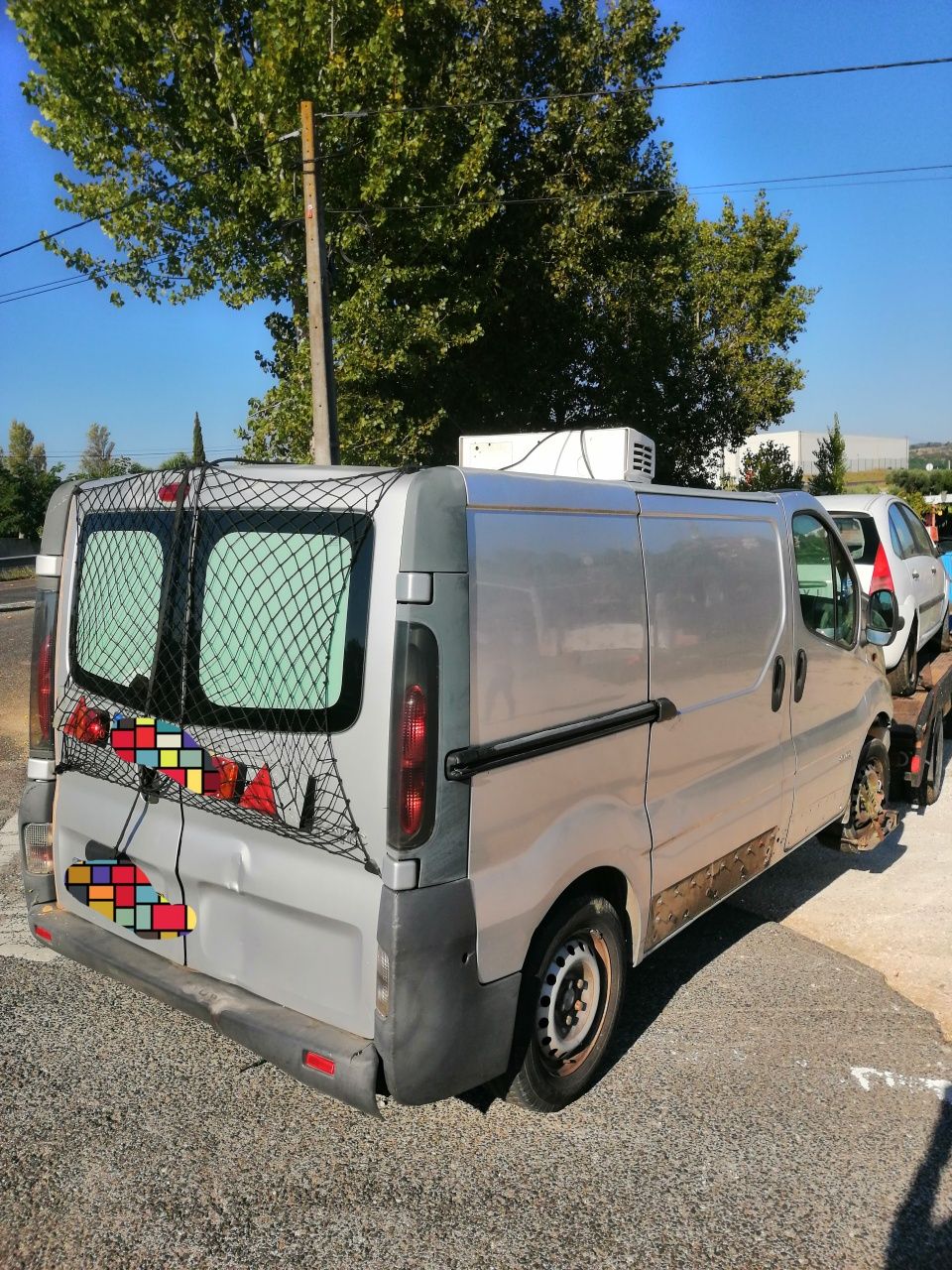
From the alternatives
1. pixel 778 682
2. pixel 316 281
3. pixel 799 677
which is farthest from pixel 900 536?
pixel 316 281

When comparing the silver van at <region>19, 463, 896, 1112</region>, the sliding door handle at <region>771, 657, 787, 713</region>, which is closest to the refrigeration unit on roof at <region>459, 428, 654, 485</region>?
the silver van at <region>19, 463, 896, 1112</region>

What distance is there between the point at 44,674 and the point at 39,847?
25.2 inches

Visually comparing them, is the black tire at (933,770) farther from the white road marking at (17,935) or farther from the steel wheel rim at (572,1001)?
the white road marking at (17,935)

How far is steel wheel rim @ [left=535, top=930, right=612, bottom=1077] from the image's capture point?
311 centimetres

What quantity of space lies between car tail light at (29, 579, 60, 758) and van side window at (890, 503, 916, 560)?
599cm

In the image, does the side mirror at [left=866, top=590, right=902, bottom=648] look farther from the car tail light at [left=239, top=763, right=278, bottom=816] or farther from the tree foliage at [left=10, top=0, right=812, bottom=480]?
the tree foliage at [left=10, top=0, right=812, bottom=480]

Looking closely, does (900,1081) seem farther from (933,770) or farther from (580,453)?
(933,770)

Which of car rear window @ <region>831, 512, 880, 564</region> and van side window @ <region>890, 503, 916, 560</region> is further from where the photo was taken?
van side window @ <region>890, 503, 916, 560</region>

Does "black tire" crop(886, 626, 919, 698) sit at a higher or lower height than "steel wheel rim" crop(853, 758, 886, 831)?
higher

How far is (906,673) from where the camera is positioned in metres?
7.04

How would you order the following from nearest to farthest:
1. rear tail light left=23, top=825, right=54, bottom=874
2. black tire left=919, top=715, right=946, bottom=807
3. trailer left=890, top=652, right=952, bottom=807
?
rear tail light left=23, top=825, right=54, bottom=874
trailer left=890, top=652, right=952, bottom=807
black tire left=919, top=715, right=946, bottom=807

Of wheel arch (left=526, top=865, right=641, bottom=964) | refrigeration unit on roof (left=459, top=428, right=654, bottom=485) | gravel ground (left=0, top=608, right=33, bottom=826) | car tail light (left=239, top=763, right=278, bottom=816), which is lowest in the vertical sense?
A: gravel ground (left=0, top=608, right=33, bottom=826)

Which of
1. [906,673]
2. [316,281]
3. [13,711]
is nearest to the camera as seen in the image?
[906,673]

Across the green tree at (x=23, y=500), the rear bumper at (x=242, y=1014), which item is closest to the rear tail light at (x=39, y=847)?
the rear bumper at (x=242, y=1014)
